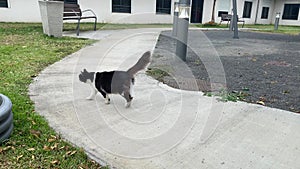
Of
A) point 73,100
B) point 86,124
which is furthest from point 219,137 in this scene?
point 73,100

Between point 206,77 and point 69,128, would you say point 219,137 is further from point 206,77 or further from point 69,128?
point 206,77

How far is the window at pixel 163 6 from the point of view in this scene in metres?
17.7

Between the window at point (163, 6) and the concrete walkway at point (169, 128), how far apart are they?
1483cm

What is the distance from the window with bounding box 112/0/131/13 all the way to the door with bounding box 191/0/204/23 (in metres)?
5.81

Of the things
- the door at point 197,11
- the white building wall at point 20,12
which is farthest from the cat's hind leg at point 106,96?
the door at point 197,11

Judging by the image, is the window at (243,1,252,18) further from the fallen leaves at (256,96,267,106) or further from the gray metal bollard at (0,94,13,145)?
the gray metal bollard at (0,94,13,145)

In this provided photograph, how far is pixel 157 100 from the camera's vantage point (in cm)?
330

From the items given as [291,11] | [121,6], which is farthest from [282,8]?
[121,6]

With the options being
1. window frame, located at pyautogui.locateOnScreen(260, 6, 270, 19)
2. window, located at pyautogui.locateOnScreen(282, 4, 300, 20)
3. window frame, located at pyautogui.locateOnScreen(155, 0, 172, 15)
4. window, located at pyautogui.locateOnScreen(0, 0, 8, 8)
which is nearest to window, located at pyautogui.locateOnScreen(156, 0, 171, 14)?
window frame, located at pyautogui.locateOnScreen(155, 0, 172, 15)

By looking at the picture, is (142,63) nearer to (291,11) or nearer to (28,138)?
(28,138)

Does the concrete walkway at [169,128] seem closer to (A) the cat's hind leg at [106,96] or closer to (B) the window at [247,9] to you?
(A) the cat's hind leg at [106,96]

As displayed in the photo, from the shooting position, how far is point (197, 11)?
20.1m

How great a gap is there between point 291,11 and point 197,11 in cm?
1146

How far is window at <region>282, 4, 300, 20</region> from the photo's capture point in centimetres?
2500
